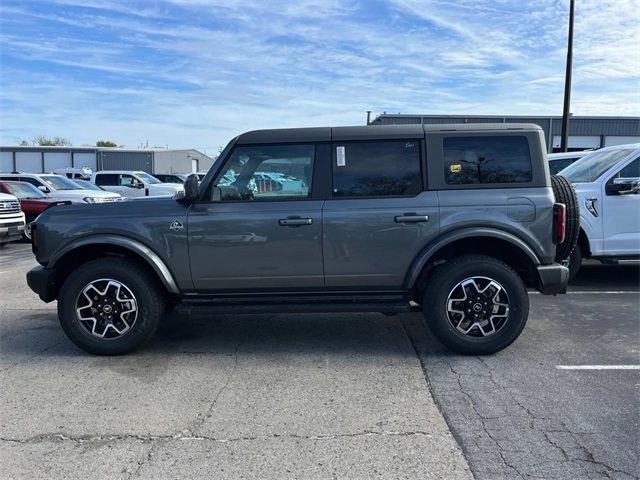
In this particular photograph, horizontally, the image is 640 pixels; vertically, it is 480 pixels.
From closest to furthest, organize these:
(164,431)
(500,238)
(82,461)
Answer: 1. (82,461)
2. (164,431)
3. (500,238)

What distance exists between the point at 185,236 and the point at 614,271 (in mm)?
7429

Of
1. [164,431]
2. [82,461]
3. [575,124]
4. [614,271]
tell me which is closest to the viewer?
[82,461]

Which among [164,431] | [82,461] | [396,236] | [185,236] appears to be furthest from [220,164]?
[82,461]

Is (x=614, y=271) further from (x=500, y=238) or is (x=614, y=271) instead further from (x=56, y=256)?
(x=56, y=256)

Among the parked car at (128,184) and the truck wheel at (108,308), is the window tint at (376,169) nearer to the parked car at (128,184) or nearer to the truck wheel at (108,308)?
the truck wheel at (108,308)

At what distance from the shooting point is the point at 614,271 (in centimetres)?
888

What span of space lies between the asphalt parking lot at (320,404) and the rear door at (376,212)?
0.82 m

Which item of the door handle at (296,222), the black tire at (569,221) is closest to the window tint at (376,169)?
the door handle at (296,222)

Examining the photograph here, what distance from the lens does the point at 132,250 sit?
4.68m

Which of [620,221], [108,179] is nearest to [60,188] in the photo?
[108,179]

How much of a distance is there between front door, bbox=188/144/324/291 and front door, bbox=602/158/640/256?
4.68 m

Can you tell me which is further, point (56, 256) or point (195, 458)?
point (56, 256)

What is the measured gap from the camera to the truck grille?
1191 cm

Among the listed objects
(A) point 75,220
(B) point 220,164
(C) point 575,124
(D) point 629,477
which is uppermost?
(C) point 575,124
